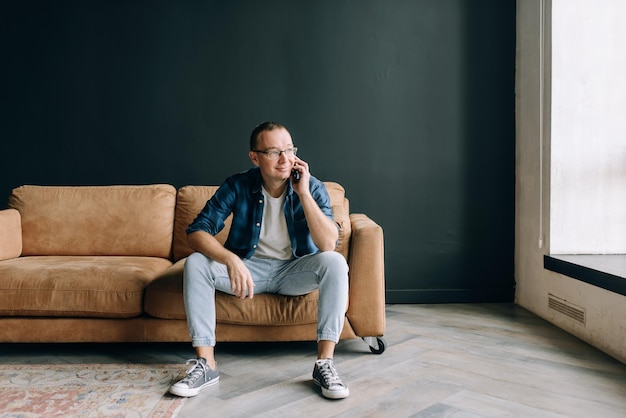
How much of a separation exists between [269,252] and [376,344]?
2.17ft

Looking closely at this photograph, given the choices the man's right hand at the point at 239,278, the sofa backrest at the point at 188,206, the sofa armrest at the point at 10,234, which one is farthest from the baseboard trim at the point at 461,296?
the sofa armrest at the point at 10,234

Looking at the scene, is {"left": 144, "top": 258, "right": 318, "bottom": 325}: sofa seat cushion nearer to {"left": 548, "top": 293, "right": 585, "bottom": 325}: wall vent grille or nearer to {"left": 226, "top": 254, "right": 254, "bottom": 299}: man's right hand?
{"left": 226, "top": 254, "right": 254, "bottom": 299}: man's right hand

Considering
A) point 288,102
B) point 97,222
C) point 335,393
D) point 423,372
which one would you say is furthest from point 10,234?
point 423,372

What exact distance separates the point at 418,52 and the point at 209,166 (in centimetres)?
155

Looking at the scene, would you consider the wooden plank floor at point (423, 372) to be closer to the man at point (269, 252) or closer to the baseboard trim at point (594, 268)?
the man at point (269, 252)

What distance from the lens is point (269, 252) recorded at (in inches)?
93.4

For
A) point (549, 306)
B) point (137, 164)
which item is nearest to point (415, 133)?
point (549, 306)

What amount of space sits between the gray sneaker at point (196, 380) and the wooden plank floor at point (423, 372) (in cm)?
4

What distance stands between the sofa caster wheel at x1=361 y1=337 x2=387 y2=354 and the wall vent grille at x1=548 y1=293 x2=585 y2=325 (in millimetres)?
1003

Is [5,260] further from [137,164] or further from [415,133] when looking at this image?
[415,133]

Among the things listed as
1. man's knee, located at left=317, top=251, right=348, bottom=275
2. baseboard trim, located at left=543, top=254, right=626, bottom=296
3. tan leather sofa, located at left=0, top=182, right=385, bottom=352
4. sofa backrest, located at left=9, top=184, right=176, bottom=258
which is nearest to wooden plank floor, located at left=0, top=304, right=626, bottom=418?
tan leather sofa, located at left=0, top=182, right=385, bottom=352

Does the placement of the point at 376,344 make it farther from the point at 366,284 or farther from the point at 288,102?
the point at 288,102

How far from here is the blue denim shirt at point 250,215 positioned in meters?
2.34

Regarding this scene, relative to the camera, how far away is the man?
7.00ft
